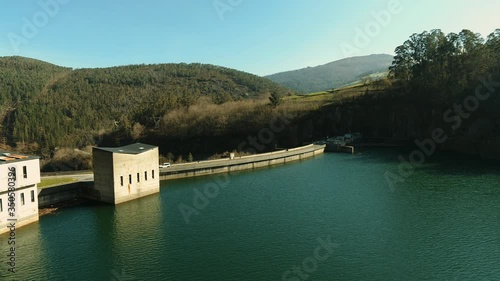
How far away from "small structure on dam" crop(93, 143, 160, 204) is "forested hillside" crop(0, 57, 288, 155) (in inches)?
1966

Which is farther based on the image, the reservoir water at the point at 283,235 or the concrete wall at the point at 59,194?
the concrete wall at the point at 59,194

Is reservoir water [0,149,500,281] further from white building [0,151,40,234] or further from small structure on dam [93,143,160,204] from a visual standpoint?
small structure on dam [93,143,160,204]

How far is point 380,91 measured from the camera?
82250mm

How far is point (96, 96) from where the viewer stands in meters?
122

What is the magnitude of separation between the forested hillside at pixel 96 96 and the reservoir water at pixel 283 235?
179ft

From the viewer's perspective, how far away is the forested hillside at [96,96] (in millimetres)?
85938

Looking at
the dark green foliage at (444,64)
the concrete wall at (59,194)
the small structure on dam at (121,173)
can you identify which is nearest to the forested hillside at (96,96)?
the dark green foliage at (444,64)

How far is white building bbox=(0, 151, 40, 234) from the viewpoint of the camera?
26.5m

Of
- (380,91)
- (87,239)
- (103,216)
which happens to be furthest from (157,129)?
(87,239)

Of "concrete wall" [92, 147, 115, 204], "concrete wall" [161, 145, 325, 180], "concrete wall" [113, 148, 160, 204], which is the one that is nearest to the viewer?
"concrete wall" [92, 147, 115, 204]

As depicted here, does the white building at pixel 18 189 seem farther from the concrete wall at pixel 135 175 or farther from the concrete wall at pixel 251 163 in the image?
the concrete wall at pixel 251 163

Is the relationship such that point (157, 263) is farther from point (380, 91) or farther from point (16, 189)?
point (380, 91)

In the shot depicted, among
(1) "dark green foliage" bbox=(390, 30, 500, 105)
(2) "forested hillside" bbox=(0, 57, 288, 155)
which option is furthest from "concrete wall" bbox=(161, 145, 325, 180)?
(2) "forested hillside" bbox=(0, 57, 288, 155)

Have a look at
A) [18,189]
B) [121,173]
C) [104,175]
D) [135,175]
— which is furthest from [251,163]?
[18,189]
